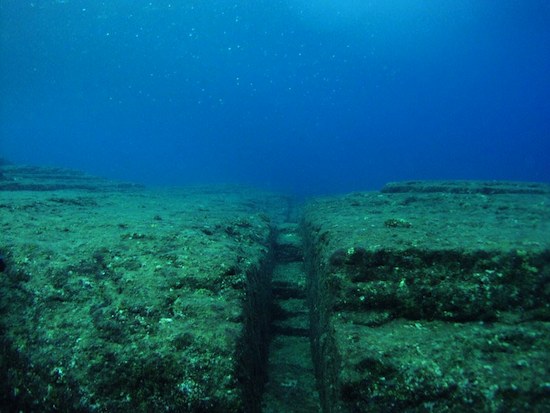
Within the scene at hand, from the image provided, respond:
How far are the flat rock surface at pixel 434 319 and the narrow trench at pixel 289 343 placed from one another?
261mm

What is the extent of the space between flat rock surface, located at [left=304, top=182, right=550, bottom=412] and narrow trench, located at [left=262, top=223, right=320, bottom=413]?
0.86 ft

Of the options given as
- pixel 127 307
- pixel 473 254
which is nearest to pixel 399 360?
pixel 473 254

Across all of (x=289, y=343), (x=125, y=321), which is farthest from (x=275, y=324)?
(x=125, y=321)

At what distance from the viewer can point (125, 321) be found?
7.90 ft

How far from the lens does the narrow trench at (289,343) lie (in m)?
2.75

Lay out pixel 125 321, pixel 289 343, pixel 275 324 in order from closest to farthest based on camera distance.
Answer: pixel 125 321, pixel 289 343, pixel 275 324

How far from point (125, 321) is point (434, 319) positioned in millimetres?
2344

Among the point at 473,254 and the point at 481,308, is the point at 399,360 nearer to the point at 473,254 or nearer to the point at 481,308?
the point at 481,308

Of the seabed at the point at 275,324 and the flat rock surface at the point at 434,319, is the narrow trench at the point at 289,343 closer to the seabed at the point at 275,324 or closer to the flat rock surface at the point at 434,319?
the seabed at the point at 275,324

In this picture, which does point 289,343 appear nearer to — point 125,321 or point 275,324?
point 275,324

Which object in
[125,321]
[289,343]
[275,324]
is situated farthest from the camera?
[275,324]

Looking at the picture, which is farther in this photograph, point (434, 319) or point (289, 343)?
point (289, 343)

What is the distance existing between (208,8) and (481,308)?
43924 mm

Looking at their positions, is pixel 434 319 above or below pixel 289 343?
above
